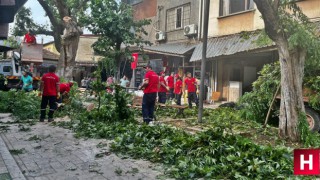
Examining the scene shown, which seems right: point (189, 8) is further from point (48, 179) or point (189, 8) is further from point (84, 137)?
point (48, 179)

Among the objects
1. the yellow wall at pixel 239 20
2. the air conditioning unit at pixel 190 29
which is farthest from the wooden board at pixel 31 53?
the yellow wall at pixel 239 20

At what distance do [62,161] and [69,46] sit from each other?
10.4 metres

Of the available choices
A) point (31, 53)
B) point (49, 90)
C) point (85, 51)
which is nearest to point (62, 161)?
point (49, 90)

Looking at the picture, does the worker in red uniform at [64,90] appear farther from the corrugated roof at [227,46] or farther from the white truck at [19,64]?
the corrugated roof at [227,46]

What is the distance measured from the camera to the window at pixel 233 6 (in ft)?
53.0

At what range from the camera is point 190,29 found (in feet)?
62.7

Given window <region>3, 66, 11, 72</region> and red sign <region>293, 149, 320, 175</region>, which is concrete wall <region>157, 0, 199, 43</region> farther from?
red sign <region>293, 149, 320, 175</region>

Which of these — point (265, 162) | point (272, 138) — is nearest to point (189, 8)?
point (272, 138)

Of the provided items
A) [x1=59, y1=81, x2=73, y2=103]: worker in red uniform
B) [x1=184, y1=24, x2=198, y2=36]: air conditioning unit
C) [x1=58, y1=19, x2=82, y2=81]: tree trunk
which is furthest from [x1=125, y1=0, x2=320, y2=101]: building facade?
[x1=59, y1=81, x2=73, y2=103]: worker in red uniform

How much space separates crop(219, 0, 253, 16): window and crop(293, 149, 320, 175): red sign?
567 inches

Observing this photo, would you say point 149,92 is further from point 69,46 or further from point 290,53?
point 69,46

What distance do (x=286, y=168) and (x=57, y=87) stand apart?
→ 7.36 meters

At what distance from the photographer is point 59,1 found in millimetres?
14844

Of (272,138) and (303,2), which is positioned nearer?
(272,138)
